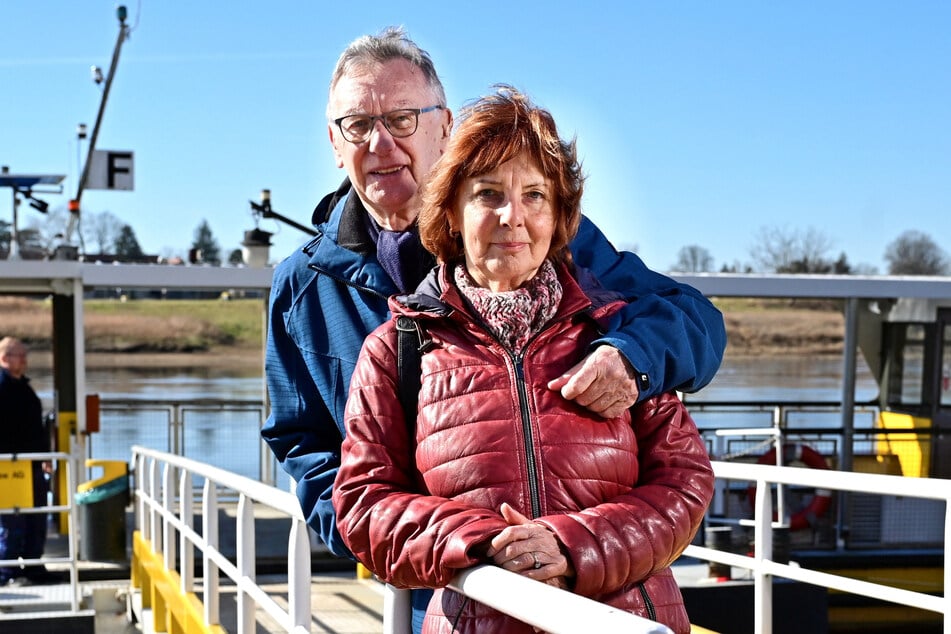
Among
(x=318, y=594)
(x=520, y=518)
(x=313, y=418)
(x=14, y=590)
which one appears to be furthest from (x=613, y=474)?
(x=14, y=590)

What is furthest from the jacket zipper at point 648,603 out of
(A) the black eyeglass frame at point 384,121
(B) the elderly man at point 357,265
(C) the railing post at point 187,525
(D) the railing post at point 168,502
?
(D) the railing post at point 168,502

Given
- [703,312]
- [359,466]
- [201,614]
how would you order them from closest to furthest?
[359,466] → [703,312] → [201,614]

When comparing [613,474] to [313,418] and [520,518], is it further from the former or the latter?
[313,418]

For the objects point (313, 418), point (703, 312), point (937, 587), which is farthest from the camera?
point (937, 587)

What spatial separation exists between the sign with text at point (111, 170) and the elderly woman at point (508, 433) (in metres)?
8.54

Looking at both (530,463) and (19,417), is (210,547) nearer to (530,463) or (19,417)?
(530,463)

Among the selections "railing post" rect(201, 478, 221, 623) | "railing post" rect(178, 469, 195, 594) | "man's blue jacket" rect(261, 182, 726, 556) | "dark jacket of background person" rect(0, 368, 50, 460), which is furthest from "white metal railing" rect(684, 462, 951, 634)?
"dark jacket of background person" rect(0, 368, 50, 460)

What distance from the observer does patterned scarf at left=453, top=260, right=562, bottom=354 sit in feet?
5.27

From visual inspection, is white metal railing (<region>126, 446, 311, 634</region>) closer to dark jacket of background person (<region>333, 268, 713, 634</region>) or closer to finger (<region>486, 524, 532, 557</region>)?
dark jacket of background person (<region>333, 268, 713, 634</region>)

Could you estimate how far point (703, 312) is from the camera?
1938mm

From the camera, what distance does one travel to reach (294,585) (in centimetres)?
266

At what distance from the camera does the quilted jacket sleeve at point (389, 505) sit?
1.51 meters

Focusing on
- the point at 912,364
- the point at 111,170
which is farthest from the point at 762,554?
the point at 111,170

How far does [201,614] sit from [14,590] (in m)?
2.62
